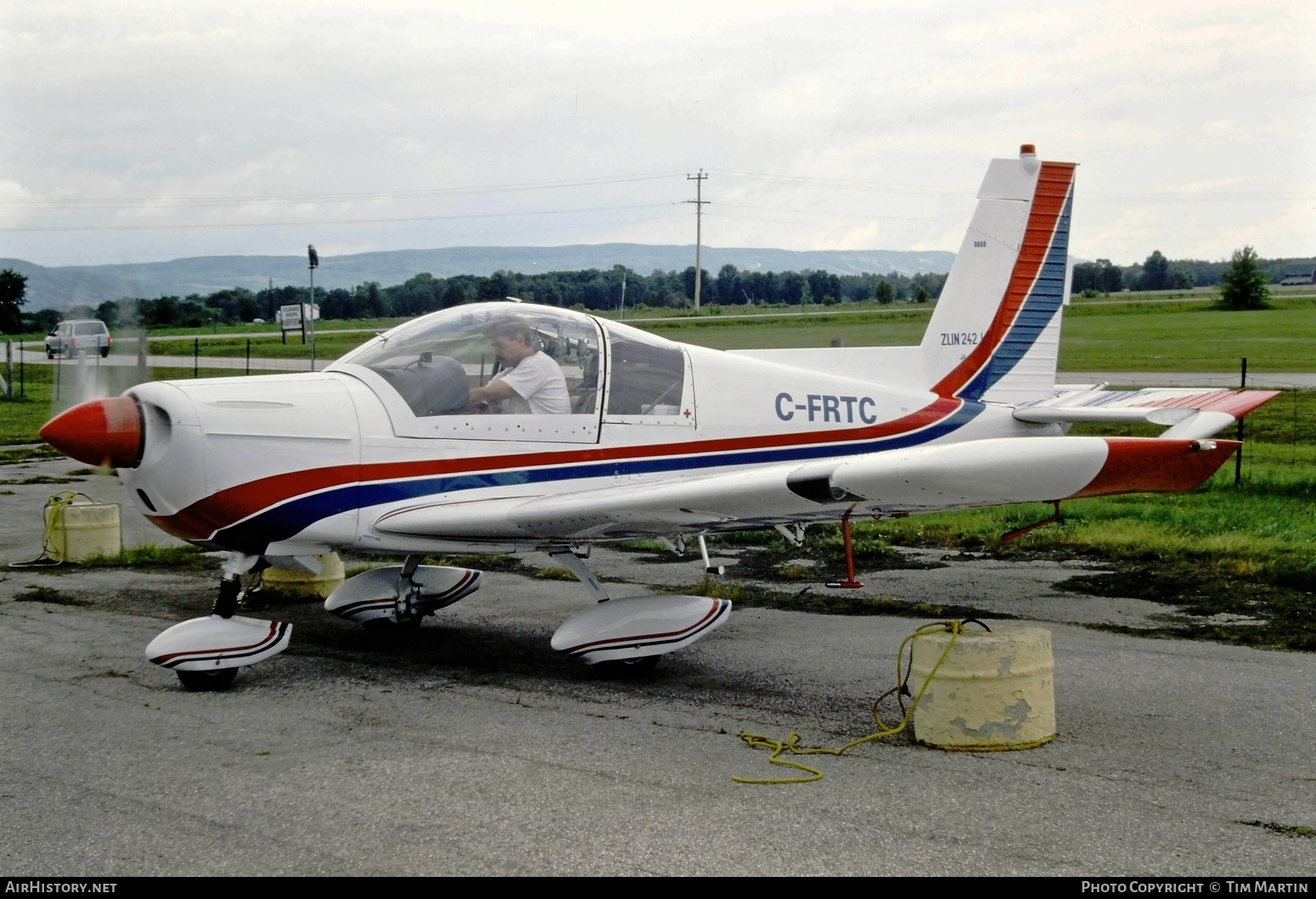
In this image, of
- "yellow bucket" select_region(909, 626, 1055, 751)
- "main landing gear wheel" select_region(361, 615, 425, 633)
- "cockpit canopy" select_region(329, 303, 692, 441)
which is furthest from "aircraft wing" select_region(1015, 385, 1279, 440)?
"main landing gear wheel" select_region(361, 615, 425, 633)

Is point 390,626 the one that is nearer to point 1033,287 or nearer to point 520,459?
point 520,459

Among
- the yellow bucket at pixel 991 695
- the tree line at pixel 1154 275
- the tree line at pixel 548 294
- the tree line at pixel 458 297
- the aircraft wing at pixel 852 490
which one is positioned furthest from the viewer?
the tree line at pixel 1154 275

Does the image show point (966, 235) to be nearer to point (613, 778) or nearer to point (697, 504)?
point (697, 504)

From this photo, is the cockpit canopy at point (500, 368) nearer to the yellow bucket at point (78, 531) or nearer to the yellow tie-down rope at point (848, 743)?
the yellow tie-down rope at point (848, 743)

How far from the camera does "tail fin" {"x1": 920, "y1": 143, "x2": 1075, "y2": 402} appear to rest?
9.00 m

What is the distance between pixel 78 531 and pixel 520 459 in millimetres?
5770

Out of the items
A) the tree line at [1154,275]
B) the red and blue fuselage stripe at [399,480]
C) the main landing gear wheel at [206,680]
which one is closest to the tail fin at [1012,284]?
the red and blue fuselage stripe at [399,480]

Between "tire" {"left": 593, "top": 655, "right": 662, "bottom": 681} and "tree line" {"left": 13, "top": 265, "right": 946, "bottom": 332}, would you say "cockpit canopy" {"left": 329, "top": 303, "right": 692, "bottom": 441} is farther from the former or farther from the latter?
"tree line" {"left": 13, "top": 265, "right": 946, "bottom": 332}

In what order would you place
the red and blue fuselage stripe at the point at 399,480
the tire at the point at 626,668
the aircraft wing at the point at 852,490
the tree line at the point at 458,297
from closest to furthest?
the aircraft wing at the point at 852,490 → the red and blue fuselage stripe at the point at 399,480 → the tire at the point at 626,668 → the tree line at the point at 458,297

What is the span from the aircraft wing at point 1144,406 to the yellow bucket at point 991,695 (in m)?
2.45

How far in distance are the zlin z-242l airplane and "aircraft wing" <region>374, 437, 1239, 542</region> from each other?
0.01 meters

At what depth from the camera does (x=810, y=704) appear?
5887mm

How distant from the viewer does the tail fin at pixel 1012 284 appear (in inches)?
354
